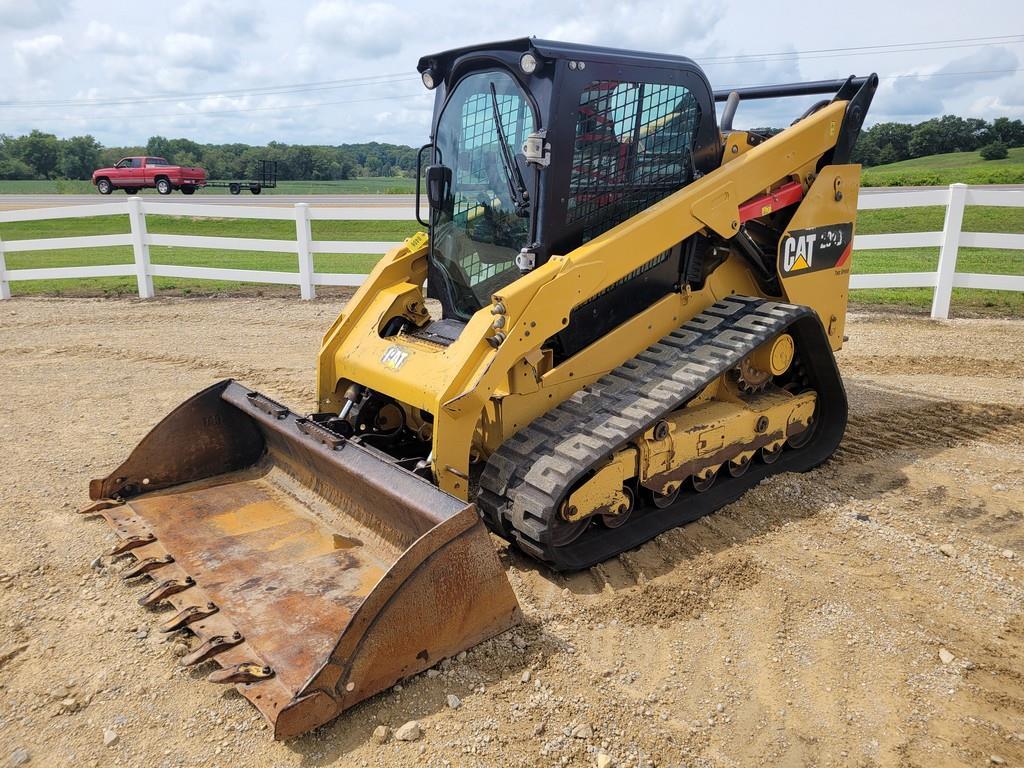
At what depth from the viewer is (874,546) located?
4359 mm

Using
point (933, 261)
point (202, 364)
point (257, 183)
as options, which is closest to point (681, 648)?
point (202, 364)

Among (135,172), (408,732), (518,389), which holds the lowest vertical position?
(408,732)

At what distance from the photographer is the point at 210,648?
3250mm

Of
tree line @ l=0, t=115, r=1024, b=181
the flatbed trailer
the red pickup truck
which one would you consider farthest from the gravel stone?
tree line @ l=0, t=115, r=1024, b=181

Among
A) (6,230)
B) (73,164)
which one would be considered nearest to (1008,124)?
(6,230)

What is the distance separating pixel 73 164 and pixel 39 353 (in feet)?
176

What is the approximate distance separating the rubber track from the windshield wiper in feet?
3.49

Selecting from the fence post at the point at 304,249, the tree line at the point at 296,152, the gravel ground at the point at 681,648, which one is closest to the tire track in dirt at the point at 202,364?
the gravel ground at the point at 681,648

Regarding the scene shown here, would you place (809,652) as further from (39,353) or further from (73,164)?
(73,164)

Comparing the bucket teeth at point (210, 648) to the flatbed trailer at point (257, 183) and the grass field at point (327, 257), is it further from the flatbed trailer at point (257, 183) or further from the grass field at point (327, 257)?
the flatbed trailer at point (257, 183)

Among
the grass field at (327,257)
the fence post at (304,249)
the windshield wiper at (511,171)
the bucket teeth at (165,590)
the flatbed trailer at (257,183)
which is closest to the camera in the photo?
the bucket teeth at (165,590)

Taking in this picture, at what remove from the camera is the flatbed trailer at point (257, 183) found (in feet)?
119

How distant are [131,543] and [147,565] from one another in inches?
10.1

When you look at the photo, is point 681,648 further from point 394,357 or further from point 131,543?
point 131,543
